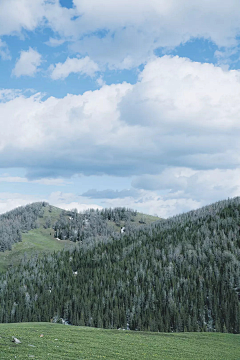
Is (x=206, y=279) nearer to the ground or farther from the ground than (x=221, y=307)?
farther from the ground

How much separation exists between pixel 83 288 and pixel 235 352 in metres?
151

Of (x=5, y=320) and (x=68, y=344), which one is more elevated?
(x=68, y=344)

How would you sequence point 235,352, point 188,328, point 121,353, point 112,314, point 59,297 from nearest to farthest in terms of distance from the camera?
1. point 121,353
2. point 235,352
3. point 188,328
4. point 112,314
5. point 59,297

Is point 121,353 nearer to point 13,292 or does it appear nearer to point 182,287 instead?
point 182,287

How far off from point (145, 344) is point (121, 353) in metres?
13.3

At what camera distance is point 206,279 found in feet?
636

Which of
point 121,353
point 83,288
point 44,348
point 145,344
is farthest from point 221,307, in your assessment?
point 44,348

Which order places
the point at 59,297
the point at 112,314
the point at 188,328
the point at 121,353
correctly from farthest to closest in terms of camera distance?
the point at 59,297, the point at 112,314, the point at 188,328, the point at 121,353

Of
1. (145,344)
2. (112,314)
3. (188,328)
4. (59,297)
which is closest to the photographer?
(145,344)

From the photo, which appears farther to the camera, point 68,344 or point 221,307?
point 221,307

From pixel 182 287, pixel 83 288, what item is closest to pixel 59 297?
pixel 83 288

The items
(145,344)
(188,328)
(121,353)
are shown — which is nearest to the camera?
(121,353)

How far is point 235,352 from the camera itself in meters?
60.3

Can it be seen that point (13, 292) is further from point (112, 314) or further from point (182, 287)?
point (182, 287)
